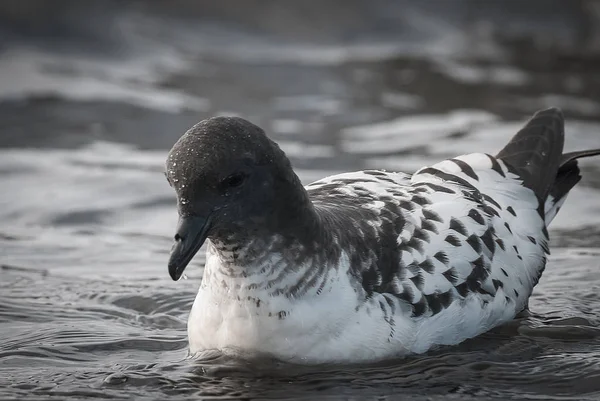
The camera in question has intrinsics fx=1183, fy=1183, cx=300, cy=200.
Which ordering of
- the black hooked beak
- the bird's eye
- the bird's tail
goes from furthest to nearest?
the bird's tail
the bird's eye
the black hooked beak

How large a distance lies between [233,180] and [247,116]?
6930 mm

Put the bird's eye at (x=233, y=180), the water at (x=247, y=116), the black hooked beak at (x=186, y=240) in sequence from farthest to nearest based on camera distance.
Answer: the water at (x=247, y=116) < the bird's eye at (x=233, y=180) < the black hooked beak at (x=186, y=240)

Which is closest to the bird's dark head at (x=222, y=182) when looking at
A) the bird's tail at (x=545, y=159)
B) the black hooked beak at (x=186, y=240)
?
the black hooked beak at (x=186, y=240)

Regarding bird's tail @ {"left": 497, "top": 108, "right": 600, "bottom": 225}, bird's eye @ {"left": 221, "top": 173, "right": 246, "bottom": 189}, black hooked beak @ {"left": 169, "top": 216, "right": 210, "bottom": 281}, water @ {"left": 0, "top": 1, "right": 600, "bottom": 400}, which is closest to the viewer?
black hooked beak @ {"left": 169, "top": 216, "right": 210, "bottom": 281}

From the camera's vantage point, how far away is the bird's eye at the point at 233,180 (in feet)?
19.4

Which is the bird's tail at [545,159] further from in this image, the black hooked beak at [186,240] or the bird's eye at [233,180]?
the black hooked beak at [186,240]

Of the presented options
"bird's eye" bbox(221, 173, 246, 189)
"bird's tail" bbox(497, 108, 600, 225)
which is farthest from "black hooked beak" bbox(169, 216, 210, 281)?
"bird's tail" bbox(497, 108, 600, 225)

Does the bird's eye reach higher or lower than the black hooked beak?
higher

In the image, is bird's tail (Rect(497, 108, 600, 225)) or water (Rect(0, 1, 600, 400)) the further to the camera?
bird's tail (Rect(497, 108, 600, 225))

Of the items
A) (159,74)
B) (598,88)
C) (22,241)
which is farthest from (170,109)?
(598,88)

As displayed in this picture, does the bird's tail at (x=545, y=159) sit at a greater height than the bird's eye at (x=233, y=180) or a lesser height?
greater

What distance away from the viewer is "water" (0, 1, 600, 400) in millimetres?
6453

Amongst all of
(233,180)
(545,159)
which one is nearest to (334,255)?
(233,180)

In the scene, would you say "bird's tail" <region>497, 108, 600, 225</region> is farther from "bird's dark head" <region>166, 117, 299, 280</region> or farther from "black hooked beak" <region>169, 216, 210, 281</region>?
"black hooked beak" <region>169, 216, 210, 281</region>
